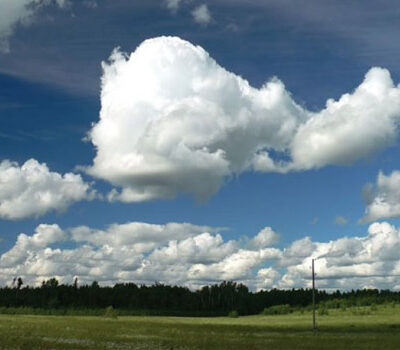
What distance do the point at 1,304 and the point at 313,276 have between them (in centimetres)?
14134

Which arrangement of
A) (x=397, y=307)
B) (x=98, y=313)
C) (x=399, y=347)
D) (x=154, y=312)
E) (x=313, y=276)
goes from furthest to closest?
1. (x=154, y=312)
2. (x=98, y=313)
3. (x=397, y=307)
4. (x=313, y=276)
5. (x=399, y=347)

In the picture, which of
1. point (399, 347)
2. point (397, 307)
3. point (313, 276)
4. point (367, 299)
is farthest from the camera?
point (367, 299)

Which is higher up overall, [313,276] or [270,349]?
[313,276]

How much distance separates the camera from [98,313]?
523ft

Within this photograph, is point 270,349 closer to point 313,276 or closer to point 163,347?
point 163,347

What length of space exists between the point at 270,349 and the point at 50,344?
17.2 meters

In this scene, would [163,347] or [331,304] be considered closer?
[163,347]

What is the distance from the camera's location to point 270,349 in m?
45.9

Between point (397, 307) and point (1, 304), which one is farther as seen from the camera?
point (1, 304)

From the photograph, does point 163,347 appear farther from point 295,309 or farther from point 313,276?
point 295,309

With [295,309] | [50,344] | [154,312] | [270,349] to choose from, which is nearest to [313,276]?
[270,349]

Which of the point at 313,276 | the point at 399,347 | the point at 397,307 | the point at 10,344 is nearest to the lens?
the point at 10,344

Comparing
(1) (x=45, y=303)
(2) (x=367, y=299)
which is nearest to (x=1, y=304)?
(1) (x=45, y=303)

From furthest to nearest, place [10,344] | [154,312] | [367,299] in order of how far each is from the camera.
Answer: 1. [154,312]
2. [367,299]
3. [10,344]
